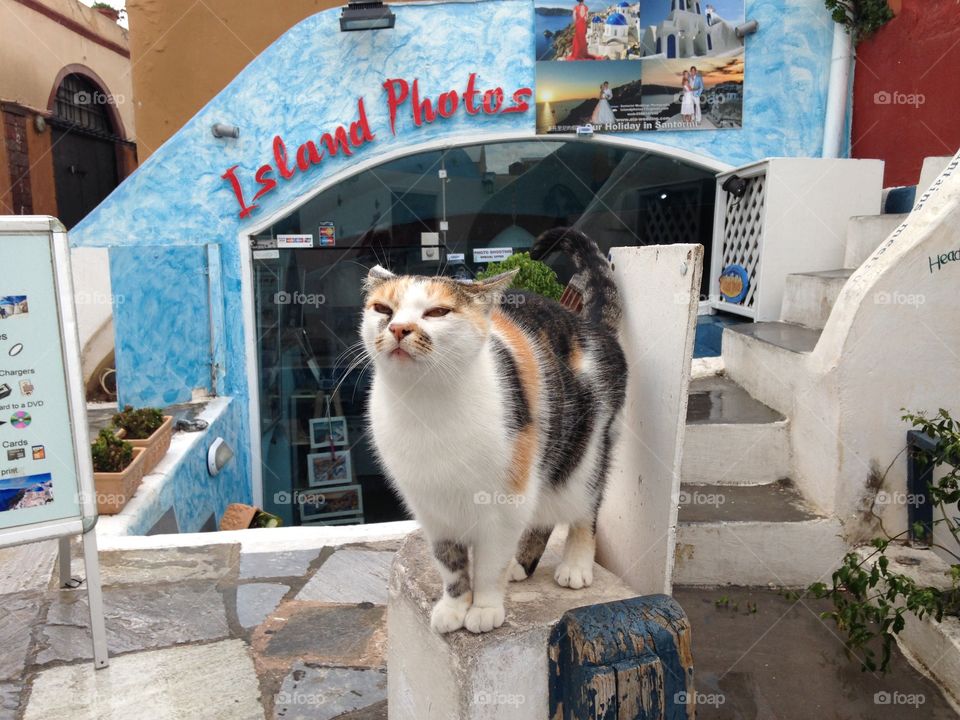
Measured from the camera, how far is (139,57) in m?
7.51

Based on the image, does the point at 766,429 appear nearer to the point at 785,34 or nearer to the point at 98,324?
the point at 785,34

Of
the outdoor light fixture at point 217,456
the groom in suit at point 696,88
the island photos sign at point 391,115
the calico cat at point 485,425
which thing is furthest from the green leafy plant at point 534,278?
the groom in suit at point 696,88

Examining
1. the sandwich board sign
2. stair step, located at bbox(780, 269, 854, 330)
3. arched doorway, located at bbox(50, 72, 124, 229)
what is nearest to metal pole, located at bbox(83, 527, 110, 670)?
the sandwich board sign

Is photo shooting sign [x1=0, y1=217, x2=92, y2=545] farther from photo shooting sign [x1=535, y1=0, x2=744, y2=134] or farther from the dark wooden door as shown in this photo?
the dark wooden door

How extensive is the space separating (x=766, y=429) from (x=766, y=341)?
0.60 meters

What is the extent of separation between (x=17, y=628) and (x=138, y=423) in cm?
229

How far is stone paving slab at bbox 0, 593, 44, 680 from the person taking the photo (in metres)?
2.55

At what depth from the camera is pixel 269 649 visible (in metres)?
2.65

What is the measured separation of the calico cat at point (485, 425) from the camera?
1.57 meters

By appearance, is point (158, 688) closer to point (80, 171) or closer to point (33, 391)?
point (33, 391)

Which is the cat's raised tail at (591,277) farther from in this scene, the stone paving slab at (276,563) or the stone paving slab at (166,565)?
the stone paving slab at (166,565)

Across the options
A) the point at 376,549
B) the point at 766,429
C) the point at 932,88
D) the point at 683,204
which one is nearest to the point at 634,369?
the point at 766,429

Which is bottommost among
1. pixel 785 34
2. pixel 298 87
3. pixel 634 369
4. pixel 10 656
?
pixel 10 656

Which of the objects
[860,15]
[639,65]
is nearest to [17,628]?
[639,65]
